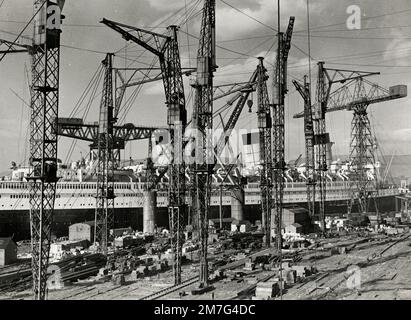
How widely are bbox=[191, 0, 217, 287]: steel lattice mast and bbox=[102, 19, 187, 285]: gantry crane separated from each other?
1020 mm

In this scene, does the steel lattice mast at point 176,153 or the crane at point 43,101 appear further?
the steel lattice mast at point 176,153

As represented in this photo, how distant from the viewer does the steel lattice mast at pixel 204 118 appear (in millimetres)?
23172

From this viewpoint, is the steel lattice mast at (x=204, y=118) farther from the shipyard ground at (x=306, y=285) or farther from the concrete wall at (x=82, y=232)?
the concrete wall at (x=82, y=232)

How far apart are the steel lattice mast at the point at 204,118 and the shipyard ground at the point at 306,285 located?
7.68 feet

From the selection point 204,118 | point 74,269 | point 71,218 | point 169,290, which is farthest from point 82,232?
point 204,118

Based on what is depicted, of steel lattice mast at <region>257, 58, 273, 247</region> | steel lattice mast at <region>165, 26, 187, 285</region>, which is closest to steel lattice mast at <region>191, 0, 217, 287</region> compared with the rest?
steel lattice mast at <region>165, 26, 187, 285</region>

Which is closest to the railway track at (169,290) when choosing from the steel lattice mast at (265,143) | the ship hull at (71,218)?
the steel lattice mast at (265,143)

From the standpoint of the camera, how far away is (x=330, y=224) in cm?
5569

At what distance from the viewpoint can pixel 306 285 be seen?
2234 centimetres

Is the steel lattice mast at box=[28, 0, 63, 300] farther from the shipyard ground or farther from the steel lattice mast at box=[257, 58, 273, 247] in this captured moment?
the steel lattice mast at box=[257, 58, 273, 247]

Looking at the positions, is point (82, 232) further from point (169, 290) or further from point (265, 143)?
point (169, 290)

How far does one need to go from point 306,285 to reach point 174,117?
12.0 metres

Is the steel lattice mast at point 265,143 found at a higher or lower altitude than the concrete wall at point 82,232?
higher
